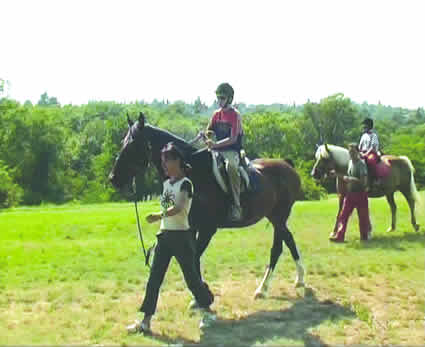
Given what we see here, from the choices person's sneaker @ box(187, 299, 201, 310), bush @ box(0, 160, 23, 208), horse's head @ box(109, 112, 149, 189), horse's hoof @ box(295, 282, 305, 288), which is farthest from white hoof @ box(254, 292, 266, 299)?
bush @ box(0, 160, 23, 208)

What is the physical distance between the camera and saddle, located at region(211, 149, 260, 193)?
7719 mm

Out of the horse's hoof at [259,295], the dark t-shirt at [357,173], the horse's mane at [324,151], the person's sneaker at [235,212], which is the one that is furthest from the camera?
the horse's mane at [324,151]

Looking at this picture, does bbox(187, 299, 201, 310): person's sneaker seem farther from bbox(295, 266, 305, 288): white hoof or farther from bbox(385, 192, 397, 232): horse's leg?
bbox(385, 192, 397, 232): horse's leg

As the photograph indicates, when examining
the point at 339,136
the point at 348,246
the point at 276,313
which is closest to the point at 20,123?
the point at 339,136

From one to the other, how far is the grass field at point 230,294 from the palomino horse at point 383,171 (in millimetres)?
1474

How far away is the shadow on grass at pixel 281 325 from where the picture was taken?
629cm

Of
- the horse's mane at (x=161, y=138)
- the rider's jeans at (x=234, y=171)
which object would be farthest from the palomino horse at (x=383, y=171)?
the horse's mane at (x=161, y=138)

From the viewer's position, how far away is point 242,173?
26.6 feet

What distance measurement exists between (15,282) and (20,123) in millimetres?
64682

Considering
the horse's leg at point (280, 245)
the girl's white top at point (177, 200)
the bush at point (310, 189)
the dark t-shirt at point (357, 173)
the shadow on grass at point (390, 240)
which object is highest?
the girl's white top at point (177, 200)

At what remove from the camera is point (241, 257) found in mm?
11977

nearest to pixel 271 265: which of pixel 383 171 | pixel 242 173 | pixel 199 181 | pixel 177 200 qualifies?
pixel 242 173

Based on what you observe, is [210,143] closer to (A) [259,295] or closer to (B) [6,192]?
(A) [259,295]

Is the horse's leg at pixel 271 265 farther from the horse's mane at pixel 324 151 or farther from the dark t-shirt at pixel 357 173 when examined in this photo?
the horse's mane at pixel 324 151
